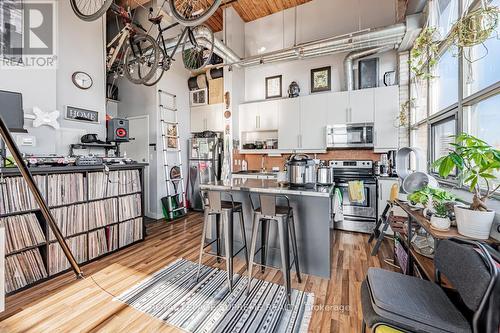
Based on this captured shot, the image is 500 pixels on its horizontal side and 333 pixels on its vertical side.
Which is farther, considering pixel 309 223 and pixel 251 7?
pixel 251 7

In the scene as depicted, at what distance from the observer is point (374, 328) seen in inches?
39.8

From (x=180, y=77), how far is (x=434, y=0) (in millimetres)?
4620

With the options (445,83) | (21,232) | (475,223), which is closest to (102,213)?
(21,232)

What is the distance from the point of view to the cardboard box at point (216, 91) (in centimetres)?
498

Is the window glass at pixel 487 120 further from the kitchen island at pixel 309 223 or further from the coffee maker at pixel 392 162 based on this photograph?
the coffee maker at pixel 392 162

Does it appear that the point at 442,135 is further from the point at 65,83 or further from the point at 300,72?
the point at 65,83

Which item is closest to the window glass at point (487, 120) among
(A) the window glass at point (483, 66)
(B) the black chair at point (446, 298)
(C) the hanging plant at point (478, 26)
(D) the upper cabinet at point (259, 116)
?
(A) the window glass at point (483, 66)

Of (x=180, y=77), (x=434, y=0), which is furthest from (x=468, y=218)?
(x=180, y=77)

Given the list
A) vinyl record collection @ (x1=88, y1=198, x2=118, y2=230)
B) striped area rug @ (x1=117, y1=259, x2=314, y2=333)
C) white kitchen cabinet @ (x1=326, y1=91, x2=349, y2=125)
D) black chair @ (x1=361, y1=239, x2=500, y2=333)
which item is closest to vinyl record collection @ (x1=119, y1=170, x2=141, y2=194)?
vinyl record collection @ (x1=88, y1=198, x2=118, y2=230)

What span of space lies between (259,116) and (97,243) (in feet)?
11.8

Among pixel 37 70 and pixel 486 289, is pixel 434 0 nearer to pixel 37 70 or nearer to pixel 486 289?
pixel 486 289

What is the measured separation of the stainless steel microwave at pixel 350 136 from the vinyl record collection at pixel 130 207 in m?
3.42

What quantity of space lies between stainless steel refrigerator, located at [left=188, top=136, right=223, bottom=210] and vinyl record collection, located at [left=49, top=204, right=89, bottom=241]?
2593 mm

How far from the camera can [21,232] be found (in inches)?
82.7
